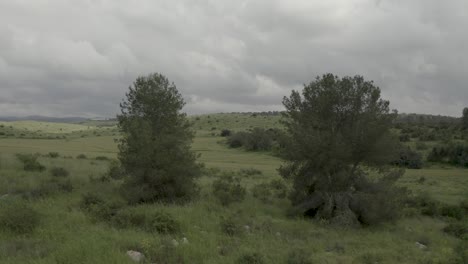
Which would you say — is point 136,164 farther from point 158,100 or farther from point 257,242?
point 257,242

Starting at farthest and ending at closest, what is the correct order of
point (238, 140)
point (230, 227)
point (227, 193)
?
point (238, 140)
point (227, 193)
point (230, 227)

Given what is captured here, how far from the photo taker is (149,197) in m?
16.9

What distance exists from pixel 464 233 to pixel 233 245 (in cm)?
1099

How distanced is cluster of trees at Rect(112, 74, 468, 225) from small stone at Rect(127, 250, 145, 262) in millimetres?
7314

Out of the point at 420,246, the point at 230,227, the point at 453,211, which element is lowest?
the point at 453,211

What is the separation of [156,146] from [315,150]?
695cm

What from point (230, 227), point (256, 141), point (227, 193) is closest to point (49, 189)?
point (227, 193)

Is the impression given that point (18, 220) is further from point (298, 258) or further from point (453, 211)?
point (453, 211)

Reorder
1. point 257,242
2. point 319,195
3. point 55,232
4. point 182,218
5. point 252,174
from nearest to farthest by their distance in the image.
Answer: point 55,232
point 257,242
point 182,218
point 319,195
point 252,174

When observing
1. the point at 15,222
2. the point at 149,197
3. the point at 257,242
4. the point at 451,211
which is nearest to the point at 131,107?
the point at 149,197

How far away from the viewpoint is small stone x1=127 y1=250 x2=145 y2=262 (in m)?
8.82

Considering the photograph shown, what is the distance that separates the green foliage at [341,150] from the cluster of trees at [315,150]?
0.04 meters

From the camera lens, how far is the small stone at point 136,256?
882 centimetres

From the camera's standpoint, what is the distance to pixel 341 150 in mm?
17203
